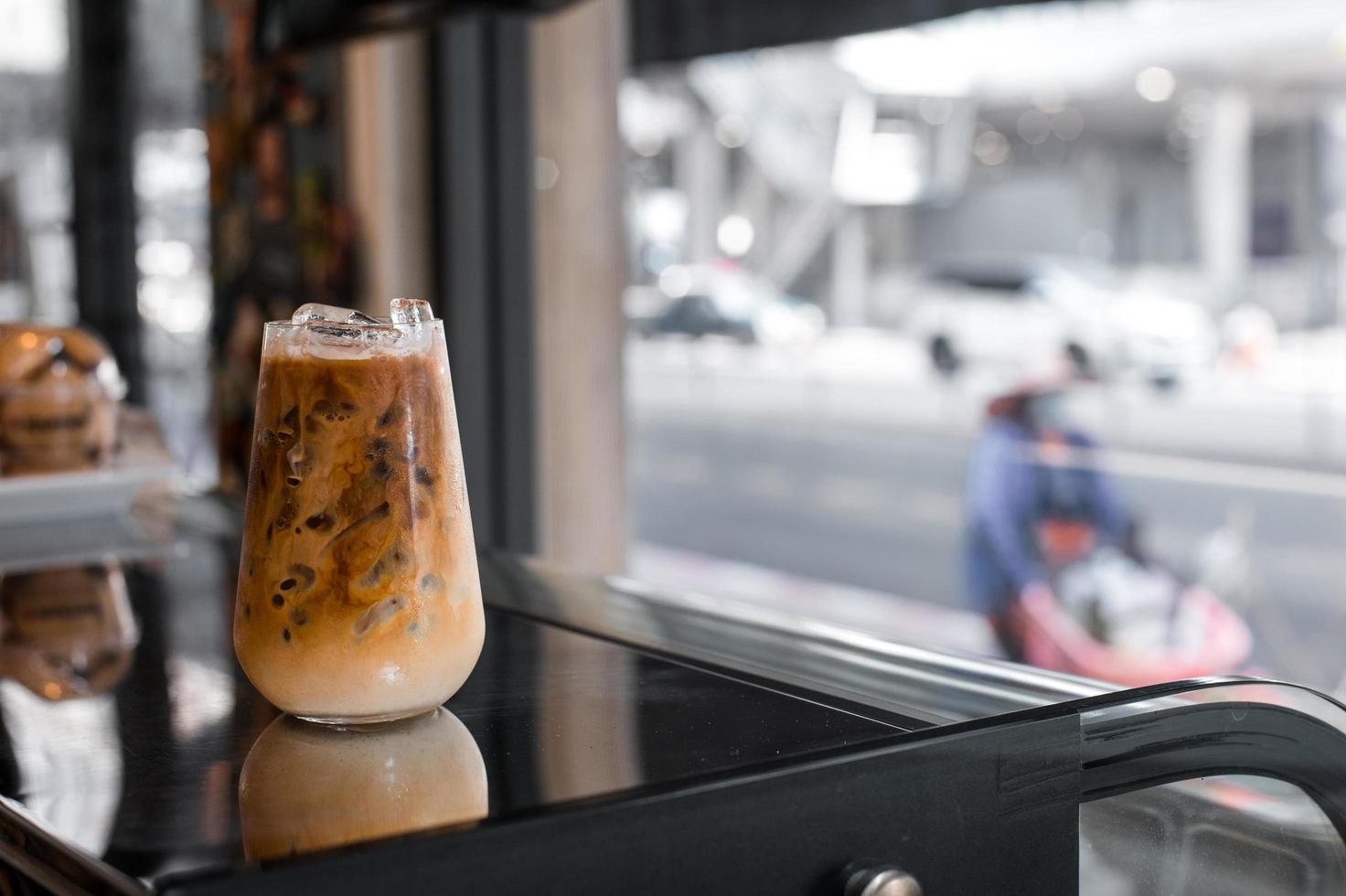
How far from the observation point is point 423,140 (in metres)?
2.97

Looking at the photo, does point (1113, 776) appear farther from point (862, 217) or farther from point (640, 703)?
point (862, 217)

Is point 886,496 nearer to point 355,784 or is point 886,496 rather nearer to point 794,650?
point 794,650

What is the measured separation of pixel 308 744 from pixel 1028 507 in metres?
3.06

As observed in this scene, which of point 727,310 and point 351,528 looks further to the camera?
point 727,310

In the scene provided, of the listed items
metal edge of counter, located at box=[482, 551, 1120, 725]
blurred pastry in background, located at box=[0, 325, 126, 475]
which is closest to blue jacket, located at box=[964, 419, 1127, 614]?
blurred pastry in background, located at box=[0, 325, 126, 475]

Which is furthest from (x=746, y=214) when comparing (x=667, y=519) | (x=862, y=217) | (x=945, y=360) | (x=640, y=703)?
(x=640, y=703)

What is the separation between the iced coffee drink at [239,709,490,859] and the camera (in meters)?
0.44

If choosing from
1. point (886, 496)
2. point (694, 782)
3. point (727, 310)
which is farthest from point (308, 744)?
point (727, 310)

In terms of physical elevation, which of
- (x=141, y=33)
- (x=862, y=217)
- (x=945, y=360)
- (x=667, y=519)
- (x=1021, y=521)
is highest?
(x=141, y=33)

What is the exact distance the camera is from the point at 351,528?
556mm

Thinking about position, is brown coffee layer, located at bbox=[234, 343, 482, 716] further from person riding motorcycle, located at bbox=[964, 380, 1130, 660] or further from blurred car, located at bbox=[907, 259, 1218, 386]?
blurred car, located at bbox=[907, 259, 1218, 386]

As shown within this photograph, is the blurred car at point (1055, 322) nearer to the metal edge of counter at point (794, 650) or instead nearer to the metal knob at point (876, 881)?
the metal edge of counter at point (794, 650)

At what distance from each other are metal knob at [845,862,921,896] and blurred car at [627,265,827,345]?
4.21 metres

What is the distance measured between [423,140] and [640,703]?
2.52 metres
